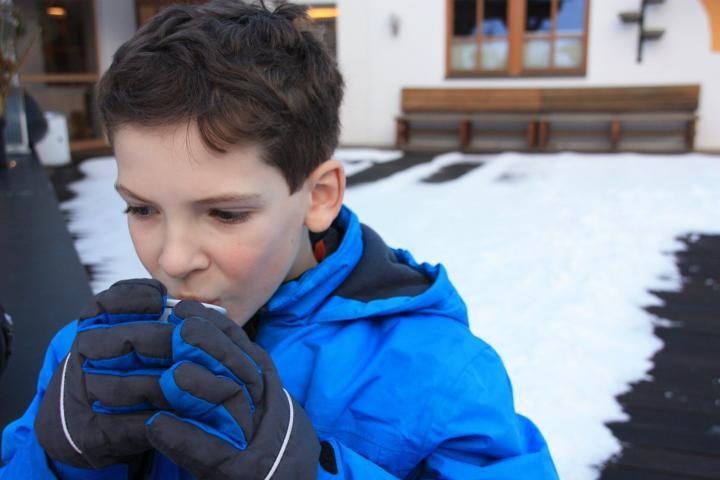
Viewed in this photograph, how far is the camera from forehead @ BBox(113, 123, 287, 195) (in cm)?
90

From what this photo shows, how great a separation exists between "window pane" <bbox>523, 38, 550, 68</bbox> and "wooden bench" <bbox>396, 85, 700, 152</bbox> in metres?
0.48

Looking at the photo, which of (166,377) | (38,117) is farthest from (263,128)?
(38,117)

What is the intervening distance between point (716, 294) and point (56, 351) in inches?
130

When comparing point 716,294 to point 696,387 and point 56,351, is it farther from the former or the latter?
point 56,351

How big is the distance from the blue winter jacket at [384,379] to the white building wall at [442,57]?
9537mm

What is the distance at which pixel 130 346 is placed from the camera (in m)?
0.76

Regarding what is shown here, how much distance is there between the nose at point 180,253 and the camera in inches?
35.9

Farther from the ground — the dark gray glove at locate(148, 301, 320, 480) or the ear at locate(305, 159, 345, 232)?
the ear at locate(305, 159, 345, 232)

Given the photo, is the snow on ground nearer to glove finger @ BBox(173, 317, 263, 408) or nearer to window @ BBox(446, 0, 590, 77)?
glove finger @ BBox(173, 317, 263, 408)

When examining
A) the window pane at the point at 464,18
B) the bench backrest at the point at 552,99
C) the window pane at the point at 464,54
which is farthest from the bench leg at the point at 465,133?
the window pane at the point at 464,18

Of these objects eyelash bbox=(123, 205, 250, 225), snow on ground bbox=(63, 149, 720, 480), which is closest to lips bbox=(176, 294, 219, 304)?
eyelash bbox=(123, 205, 250, 225)

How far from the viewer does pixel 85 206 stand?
5.69 m

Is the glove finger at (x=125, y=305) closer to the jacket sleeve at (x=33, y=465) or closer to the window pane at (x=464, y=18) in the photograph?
the jacket sleeve at (x=33, y=465)

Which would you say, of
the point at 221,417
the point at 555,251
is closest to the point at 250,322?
the point at 221,417
